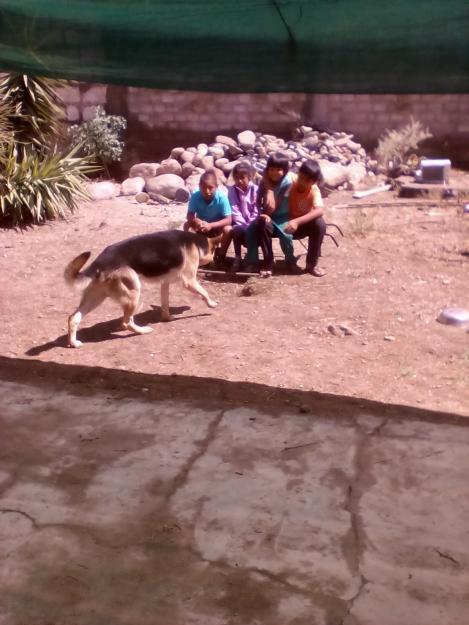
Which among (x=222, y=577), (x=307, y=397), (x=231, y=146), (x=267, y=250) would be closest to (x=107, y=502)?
(x=222, y=577)

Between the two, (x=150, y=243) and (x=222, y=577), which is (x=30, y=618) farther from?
(x=150, y=243)

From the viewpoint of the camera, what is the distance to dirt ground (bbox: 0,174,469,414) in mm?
5152

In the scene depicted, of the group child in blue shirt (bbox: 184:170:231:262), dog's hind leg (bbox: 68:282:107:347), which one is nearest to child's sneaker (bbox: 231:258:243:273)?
child in blue shirt (bbox: 184:170:231:262)

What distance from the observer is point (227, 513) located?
118 inches

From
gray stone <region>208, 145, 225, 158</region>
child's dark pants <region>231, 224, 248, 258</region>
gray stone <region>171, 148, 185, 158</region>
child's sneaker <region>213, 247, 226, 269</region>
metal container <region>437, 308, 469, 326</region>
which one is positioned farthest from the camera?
gray stone <region>171, 148, 185, 158</region>

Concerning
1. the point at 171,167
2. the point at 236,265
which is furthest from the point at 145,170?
the point at 236,265

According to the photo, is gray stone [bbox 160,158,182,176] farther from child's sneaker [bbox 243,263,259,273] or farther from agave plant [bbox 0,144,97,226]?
child's sneaker [bbox 243,263,259,273]

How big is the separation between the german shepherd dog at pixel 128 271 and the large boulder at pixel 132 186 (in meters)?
4.36

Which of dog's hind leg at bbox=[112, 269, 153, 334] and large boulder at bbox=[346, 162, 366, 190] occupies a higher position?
large boulder at bbox=[346, 162, 366, 190]

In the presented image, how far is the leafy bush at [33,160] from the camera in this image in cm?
921

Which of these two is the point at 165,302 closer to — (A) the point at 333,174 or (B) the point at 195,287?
(B) the point at 195,287

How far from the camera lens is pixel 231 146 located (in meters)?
11.4

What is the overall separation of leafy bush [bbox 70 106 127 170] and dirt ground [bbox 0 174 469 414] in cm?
259

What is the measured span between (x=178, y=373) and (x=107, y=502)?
84.4 inches
